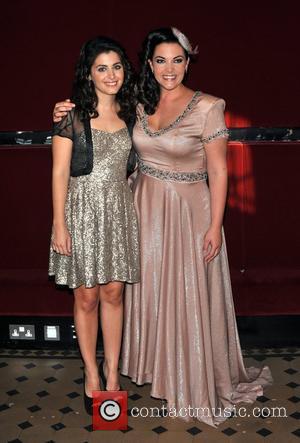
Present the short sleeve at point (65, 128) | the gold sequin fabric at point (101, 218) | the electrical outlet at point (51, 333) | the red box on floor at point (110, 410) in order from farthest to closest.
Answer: the electrical outlet at point (51, 333)
the red box on floor at point (110, 410)
the gold sequin fabric at point (101, 218)
the short sleeve at point (65, 128)

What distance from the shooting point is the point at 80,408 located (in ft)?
11.9

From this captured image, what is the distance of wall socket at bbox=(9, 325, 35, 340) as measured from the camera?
167 inches

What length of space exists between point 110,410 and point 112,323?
0.40m

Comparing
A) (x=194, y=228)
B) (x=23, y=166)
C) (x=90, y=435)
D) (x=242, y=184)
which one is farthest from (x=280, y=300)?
(x=23, y=166)

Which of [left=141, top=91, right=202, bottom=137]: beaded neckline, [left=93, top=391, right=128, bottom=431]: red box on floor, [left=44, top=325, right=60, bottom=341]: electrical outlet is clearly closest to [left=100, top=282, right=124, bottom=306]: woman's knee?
[left=93, top=391, right=128, bottom=431]: red box on floor

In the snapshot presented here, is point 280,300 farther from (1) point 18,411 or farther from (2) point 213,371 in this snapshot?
(1) point 18,411

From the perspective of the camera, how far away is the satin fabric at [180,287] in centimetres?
335

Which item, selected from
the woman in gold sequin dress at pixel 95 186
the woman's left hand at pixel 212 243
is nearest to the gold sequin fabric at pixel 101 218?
the woman in gold sequin dress at pixel 95 186

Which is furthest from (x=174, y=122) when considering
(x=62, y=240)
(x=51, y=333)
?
(x=51, y=333)

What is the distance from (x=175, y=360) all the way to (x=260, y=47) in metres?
1.89

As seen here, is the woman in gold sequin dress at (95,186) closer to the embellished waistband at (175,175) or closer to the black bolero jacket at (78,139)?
the black bolero jacket at (78,139)

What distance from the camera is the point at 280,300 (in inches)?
167

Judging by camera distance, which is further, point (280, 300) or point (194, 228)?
point (280, 300)

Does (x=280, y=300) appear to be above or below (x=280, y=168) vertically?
below
